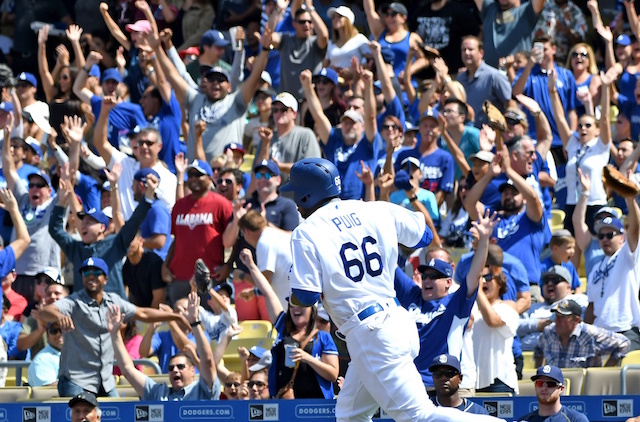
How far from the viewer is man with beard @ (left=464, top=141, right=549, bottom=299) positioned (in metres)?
→ 11.3

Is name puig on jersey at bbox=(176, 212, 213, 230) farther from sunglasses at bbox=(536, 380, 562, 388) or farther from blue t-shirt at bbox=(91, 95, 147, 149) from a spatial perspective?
sunglasses at bbox=(536, 380, 562, 388)

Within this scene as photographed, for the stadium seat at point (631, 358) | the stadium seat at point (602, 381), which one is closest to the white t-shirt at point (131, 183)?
the stadium seat at point (631, 358)

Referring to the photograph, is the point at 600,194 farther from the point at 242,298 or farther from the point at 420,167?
the point at 242,298

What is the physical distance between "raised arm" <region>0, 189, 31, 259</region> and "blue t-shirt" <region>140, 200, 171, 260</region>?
3.51ft

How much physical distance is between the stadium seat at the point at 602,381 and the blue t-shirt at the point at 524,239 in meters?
2.11

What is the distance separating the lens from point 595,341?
382 inches

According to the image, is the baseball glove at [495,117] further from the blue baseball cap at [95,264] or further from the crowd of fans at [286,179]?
the blue baseball cap at [95,264]

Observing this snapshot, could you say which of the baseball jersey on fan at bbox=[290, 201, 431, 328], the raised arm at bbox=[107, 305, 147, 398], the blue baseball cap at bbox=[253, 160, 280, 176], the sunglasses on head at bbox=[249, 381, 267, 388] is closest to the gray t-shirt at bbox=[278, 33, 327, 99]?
the blue baseball cap at bbox=[253, 160, 280, 176]

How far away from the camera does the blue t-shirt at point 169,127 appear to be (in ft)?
45.5

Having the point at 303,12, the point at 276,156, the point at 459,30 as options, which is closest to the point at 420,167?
the point at 276,156

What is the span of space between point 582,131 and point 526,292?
269 centimetres

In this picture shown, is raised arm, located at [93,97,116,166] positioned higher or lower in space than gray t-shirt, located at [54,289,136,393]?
higher

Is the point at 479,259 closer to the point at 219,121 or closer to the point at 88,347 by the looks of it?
the point at 88,347

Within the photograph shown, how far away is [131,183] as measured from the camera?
42.7 ft
